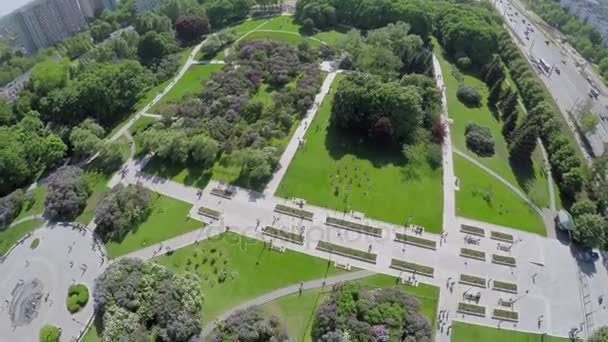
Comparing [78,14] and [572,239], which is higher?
[572,239]

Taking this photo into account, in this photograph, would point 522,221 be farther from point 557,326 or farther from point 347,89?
point 347,89

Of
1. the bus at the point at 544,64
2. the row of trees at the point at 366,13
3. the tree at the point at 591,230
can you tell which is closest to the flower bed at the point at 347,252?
the tree at the point at 591,230

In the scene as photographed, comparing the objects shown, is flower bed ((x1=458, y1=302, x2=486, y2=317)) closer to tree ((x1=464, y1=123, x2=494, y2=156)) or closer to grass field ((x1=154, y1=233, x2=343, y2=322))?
grass field ((x1=154, y1=233, x2=343, y2=322))

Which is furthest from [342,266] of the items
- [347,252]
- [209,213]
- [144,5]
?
[144,5]

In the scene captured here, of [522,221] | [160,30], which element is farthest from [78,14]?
[522,221]

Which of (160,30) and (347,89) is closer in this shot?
(347,89)

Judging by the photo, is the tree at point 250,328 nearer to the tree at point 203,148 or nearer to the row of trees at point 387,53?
the tree at point 203,148
